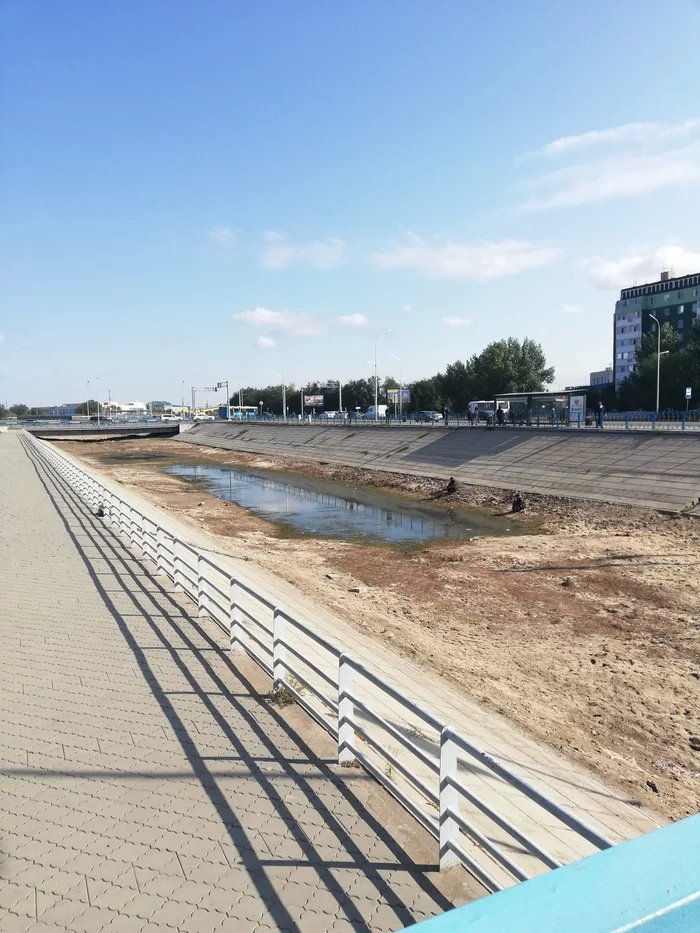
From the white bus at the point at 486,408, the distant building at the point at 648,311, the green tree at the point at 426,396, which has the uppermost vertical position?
the distant building at the point at 648,311

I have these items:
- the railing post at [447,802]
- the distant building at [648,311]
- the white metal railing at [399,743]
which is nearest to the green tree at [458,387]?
the distant building at [648,311]

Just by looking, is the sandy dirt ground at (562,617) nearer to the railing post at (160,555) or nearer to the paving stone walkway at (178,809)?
the railing post at (160,555)

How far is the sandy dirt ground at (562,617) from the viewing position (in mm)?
8758

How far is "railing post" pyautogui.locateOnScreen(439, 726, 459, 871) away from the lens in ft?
13.9

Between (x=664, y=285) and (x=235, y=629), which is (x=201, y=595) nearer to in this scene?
(x=235, y=629)

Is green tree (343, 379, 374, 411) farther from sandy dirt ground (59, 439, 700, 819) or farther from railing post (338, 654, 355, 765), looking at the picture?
railing post (338, 654, 355, 765)

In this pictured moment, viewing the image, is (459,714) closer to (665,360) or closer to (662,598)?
Answer: (662,598)

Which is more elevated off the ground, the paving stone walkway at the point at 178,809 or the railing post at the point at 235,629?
the railing post at the point at 235,629

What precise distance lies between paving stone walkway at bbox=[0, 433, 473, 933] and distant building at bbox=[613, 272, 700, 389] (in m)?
87.1

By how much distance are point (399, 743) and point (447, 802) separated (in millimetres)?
1991

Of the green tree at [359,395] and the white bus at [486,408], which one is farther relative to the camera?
the green tree at [359,395]

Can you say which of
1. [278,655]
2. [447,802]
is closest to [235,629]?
[278,655]

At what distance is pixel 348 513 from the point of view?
31016 mm

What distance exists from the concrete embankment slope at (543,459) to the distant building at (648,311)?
48.7 meters
